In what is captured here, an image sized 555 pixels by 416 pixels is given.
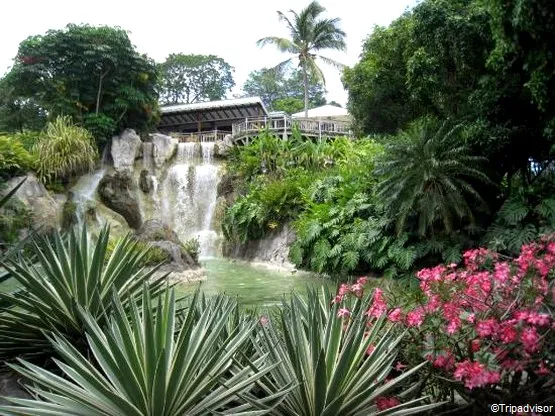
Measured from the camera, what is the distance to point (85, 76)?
2472cm

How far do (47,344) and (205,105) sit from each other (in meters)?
31.6

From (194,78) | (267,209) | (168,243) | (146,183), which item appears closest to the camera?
(168,243)

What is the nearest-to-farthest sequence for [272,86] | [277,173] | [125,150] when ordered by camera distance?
[277,173] → [125,150] → [272,86]

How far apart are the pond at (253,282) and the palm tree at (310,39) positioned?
1785cm

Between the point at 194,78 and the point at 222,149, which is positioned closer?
the point at 222,149

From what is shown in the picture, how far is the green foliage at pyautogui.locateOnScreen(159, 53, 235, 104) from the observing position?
156ft

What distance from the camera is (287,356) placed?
2.46 m

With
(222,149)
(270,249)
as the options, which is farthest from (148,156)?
(270,249)

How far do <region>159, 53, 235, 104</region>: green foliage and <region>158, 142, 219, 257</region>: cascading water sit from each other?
85.5ft

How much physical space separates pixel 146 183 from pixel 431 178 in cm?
1401

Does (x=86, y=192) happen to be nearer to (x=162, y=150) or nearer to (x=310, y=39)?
(x=162, y=150)

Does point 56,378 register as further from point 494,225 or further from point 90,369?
point 494,225

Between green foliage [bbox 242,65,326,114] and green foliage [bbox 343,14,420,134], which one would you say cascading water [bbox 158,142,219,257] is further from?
green foliage [bbox 242,65,326,114]

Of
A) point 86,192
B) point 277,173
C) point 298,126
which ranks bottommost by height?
point 86,192
